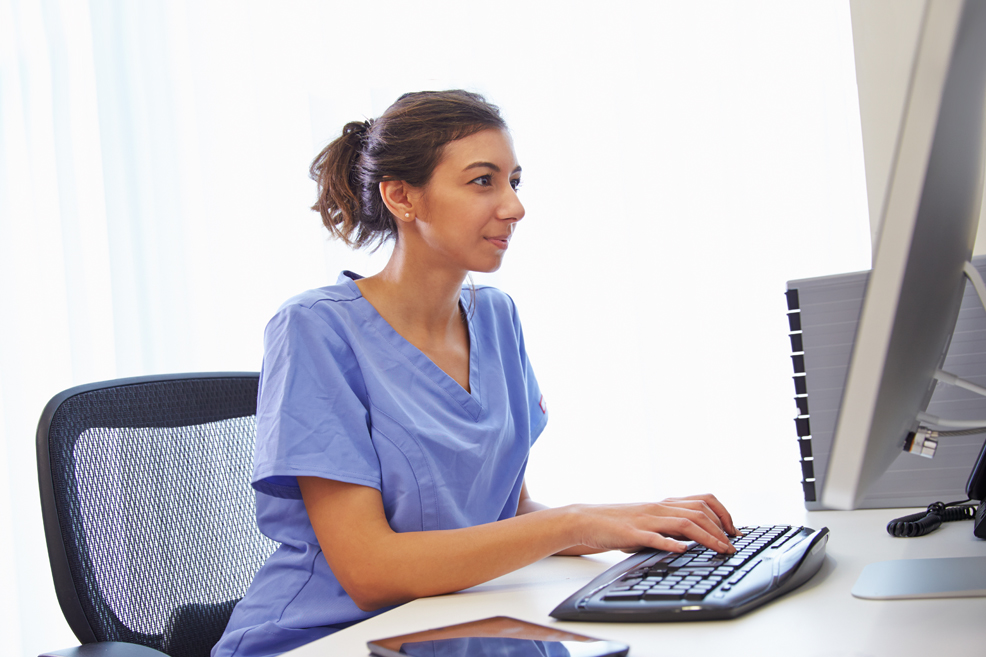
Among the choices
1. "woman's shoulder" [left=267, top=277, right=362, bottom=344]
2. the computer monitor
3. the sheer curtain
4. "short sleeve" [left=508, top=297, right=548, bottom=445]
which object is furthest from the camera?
the sheer curtain

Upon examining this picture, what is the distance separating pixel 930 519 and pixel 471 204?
69 centimetres

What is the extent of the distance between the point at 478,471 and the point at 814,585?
463 millimetres

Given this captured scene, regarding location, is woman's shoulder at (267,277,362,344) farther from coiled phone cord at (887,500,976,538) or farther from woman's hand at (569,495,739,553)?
coiled phone cord at (887,500,976,538)

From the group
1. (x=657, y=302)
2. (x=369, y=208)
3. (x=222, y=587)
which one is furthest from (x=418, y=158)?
(x=657, y=302)

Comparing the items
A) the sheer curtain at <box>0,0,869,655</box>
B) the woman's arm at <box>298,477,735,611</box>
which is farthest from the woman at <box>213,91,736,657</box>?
the sheer curtain at <box>0,0,869,655</box>

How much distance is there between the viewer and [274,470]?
2.74 feet

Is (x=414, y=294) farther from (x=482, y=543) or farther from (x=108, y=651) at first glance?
Result: (x=108, y=651)

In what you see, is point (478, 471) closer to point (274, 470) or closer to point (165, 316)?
point (274, 470)

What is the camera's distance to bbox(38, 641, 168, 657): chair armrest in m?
0.74

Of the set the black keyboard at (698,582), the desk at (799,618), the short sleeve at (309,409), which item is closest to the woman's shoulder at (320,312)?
the short sleeve at (309,409)

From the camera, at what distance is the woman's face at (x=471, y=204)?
1.07 meters

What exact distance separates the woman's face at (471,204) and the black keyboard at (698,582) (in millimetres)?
507

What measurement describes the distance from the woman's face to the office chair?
361 mm

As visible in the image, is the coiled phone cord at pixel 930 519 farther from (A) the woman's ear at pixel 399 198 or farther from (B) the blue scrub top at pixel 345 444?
(A) the woman's ear at pixel 399 198
